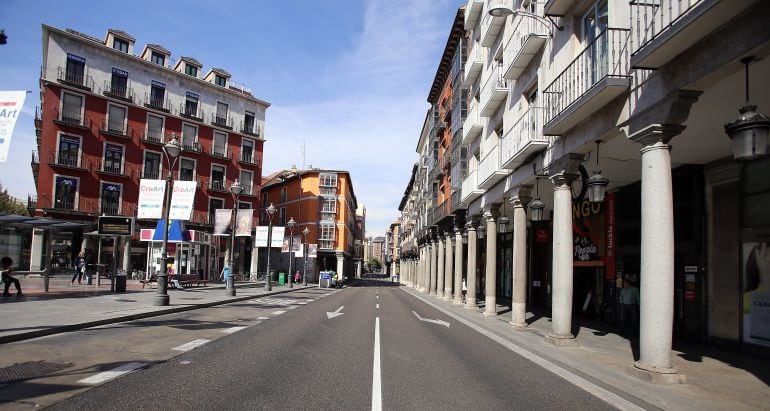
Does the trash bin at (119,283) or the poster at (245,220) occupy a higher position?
the poster at (245,220)

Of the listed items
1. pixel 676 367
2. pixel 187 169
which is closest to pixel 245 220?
pixel 187 169

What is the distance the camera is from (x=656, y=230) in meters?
7.89

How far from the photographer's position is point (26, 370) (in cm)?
686

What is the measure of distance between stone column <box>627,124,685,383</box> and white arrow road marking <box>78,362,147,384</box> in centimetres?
769

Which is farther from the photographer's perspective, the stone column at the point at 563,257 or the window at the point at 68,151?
the window at the point at 68,151

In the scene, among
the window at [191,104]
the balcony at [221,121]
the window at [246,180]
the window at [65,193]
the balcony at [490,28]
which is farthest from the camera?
the window at [246,180]

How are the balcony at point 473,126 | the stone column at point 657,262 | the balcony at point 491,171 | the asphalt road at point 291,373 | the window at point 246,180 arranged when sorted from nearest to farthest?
the asphalt road at point 291,373, the stone column at point 657,262, the balcony at point 491,171, the balcony at point 473,126, the window at point 246,180

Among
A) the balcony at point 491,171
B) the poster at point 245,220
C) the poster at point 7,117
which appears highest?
the balcony at point 491,171

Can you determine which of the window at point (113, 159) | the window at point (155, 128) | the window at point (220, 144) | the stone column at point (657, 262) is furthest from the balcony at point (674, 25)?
the window at point (220, 144)

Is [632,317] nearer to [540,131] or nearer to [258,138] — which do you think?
[540,131]

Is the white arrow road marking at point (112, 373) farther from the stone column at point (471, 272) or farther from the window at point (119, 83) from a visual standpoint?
the window at point (119, 83)

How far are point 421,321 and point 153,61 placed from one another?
40.7 m

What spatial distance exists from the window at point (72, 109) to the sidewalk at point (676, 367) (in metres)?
38.5

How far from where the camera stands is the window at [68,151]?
39.0 meters
